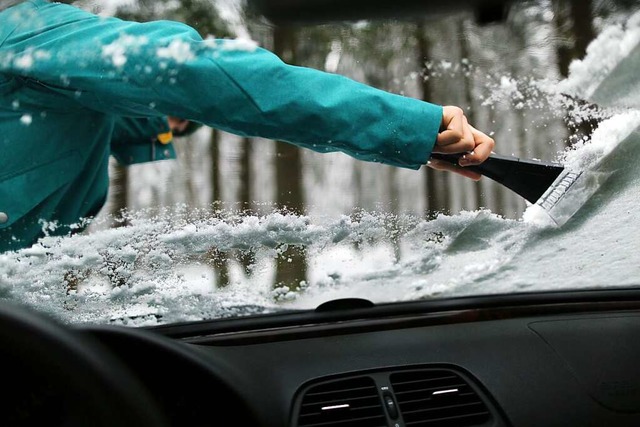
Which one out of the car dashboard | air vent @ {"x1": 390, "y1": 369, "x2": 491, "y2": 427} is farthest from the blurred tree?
air vent @ {"x1": 390, "y1": 369, "x2": 491, "y2": 427}

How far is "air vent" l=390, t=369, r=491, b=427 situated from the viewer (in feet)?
9.71

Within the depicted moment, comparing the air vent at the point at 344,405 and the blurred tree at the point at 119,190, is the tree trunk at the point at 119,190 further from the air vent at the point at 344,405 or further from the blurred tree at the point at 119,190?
the air vent at the point at 344,405

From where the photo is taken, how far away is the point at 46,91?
2.55 metres

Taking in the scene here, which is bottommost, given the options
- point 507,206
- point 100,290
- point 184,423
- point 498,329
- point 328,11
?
point 184,423

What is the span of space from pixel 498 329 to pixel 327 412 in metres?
0.82

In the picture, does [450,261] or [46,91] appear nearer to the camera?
[46,91]

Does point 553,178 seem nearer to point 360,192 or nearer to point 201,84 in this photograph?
point 360,192

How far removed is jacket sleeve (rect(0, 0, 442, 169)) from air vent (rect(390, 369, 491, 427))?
907 millimetres

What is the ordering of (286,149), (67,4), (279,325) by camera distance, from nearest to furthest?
Answer: (67,4) < (286,149) < (279,325)

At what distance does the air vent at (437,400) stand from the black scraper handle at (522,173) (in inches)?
30.0

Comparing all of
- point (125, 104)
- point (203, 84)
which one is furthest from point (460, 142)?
point (125, 104)

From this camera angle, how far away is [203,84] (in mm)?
2533

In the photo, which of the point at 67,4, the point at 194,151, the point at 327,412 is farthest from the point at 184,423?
the point at 67,4

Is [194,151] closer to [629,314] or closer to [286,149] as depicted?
[286,149]
